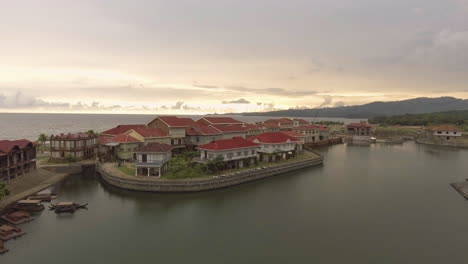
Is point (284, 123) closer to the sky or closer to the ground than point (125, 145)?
closer to the sky

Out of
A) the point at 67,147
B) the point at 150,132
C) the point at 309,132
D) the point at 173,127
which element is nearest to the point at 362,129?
the point at 309,132

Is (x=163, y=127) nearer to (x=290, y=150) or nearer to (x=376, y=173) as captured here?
(x=290, y=150)

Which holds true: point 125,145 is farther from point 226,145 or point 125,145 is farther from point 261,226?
point 261,226

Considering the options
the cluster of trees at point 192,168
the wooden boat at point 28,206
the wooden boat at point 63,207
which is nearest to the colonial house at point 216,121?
the cluster of trees at point 192,168

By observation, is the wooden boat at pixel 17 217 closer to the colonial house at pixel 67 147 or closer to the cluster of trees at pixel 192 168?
the cluster of trees at pixel 192 168

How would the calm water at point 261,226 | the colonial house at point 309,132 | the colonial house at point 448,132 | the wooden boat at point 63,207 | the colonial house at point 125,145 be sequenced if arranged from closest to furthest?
the calm water at point 261,226 → the wooden boat at point 63,207 → the colonial house at point 125,145 → the colonial house at point 309,132 → the colonial house at point 448,132

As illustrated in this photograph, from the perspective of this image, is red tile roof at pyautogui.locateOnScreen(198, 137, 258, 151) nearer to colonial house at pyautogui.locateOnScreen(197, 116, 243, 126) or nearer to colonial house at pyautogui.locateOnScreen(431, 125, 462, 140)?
colonial house at pyautogui.locateOnScreen(197, 116, 243, 126)

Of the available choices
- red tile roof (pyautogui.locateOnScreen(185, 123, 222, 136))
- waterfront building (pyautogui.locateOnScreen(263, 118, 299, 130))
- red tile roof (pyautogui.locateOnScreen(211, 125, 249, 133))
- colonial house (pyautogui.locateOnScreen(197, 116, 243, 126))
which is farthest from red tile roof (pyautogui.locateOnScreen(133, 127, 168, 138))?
waterfront building (pyautogui.locateOnScreen(263, 118, 299, 130))
